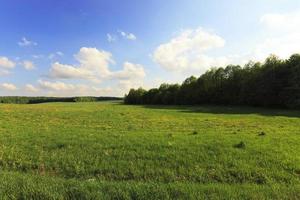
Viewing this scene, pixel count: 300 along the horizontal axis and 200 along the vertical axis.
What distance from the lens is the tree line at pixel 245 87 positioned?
57094mm

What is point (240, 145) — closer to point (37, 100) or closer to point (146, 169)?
point (146, 169)

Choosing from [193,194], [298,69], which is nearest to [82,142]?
[193,194]

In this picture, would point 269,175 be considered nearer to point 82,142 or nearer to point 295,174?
point 295,174

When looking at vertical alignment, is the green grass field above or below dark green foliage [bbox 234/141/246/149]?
below

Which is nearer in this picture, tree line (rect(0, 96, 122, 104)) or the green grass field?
the green grass field

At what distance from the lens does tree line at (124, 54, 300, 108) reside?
187 feet

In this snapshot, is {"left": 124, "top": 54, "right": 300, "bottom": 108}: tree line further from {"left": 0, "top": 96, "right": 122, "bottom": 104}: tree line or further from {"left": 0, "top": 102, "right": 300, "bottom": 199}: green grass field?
{"left": 0, "top": 96, "right": 122, "bottom": 104}: tree line

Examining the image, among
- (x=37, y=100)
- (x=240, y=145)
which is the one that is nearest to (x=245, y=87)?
(x=240, y=145)

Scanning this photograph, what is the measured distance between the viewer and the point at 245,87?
67.7 meters

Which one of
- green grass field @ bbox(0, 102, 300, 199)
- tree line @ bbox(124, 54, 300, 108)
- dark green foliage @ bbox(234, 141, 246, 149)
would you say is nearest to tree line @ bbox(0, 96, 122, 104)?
tree line @ bbox(124, 54, 300, 108)

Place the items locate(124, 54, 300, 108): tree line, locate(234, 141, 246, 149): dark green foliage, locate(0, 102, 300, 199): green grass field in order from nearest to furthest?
locate(0, 102, 300, 199): green grass field < locate(234, 141, 246, 149): dark green foliage < locate(124, 54, 300, 108): tree line

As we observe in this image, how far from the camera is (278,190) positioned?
6.38 m

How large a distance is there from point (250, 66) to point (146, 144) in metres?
68.7

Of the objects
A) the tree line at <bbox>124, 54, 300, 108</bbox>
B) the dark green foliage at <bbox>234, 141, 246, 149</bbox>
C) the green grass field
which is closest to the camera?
the green grass field
